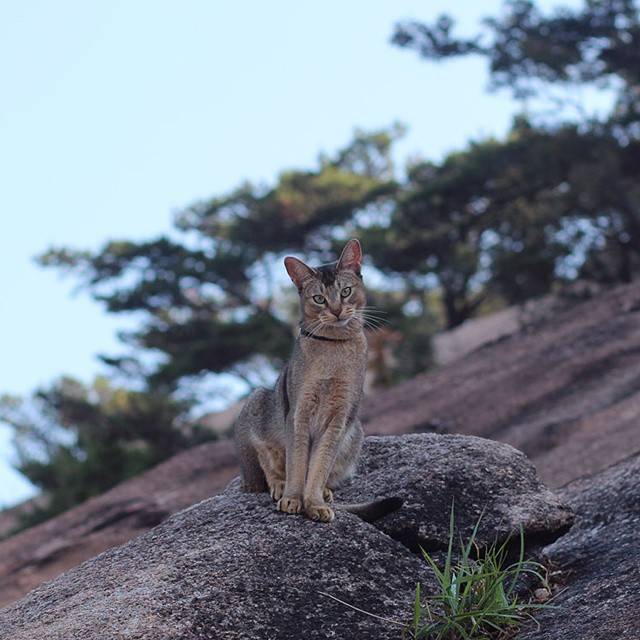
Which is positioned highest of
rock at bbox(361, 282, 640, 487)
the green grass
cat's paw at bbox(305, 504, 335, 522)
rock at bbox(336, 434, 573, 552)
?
cat's paw at bbox(305, 504, 335, 522)

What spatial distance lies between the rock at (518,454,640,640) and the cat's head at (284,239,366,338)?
6.40 feet

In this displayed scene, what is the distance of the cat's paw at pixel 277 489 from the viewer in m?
6.80

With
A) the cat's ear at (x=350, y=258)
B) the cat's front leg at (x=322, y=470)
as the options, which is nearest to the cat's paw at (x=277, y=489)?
the cat's front leg at (x=322, y=470)

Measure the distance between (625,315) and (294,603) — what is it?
45.5 feet

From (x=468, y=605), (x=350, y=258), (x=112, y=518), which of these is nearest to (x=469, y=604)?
(x=468, y=605)

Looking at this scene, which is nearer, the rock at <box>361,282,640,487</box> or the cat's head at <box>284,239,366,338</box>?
the cat's head at <box>284,239,366,338</box>

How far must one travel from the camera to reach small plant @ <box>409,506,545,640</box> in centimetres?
584

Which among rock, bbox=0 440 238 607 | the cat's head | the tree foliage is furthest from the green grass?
the tree foliage

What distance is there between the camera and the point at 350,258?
22.3 ft

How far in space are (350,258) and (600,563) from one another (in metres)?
2.32

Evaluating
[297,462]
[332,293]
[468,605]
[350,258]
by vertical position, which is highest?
[350,258]

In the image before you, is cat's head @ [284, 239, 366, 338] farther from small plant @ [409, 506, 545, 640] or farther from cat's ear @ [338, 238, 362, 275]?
small plant @ [409, 506, 545, 640]

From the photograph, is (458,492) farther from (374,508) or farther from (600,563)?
(600,563)

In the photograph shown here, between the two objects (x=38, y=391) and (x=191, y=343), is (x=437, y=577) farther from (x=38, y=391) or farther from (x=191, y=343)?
(x=38, y=391)
